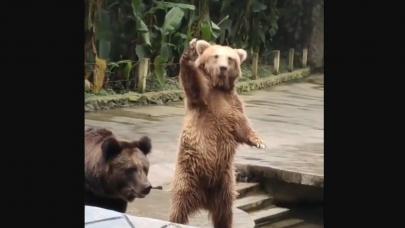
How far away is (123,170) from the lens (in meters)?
4.48

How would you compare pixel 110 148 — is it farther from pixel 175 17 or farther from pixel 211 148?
pixel 175 17

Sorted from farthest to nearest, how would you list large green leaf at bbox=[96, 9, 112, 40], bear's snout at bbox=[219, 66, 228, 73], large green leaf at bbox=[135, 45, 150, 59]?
large green leaf at bbox=[135, 45, 150, 59] → large green leaf at bbox=[96, 9, 112, 40] → bear's snout at bbox=[219, 66, 228, 73]

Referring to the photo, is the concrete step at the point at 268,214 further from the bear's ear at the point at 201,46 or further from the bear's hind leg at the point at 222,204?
the bear's ear at the point at 201,46

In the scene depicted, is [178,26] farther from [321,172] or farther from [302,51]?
[321,172]

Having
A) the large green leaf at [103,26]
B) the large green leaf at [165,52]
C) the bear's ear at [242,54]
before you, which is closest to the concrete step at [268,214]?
the bear's ear at [242,54]

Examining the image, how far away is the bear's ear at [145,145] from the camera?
4504 mm

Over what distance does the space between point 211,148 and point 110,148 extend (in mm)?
474

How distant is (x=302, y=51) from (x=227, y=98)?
467 millimetres

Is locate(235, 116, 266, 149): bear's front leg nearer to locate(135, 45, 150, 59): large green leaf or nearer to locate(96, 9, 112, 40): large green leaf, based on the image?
locate(135, 45, 150, 59): large green leaf

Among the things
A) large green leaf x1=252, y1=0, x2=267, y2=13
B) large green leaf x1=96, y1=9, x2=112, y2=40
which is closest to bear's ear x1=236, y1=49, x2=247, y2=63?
large green leaf x1=252, y1=0, x2=267, y2=13

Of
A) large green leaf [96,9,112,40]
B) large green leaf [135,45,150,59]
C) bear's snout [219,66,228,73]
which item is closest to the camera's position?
bear's snout [219,66,228,73]

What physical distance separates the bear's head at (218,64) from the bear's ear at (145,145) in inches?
15.7

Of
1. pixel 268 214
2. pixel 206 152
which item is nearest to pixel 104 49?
pixel 206 152

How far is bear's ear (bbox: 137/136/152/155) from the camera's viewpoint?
450cm
